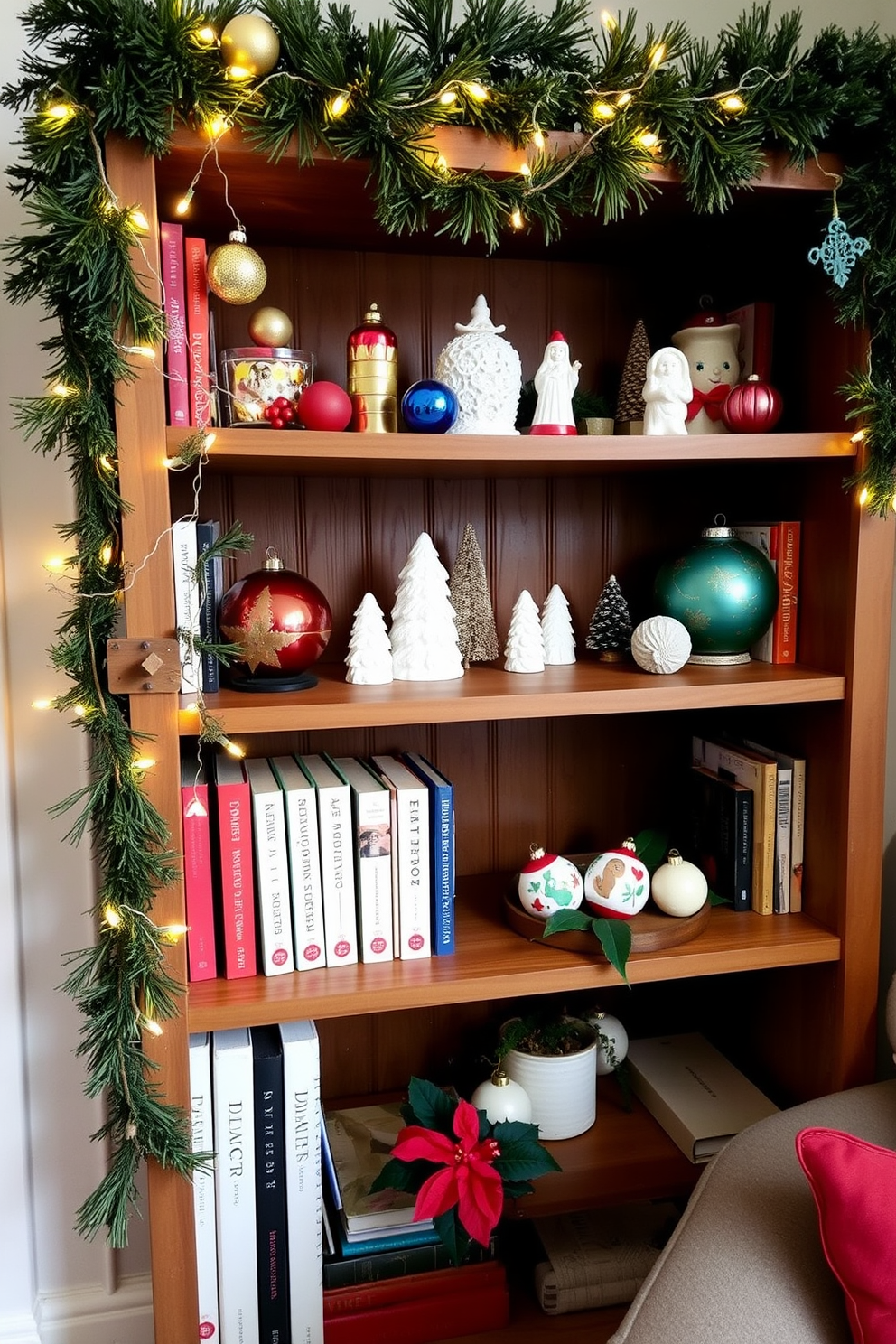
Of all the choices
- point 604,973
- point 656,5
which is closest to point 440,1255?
point 604,973

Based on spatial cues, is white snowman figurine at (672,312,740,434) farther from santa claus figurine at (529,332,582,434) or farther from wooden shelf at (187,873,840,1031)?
wooden shelf at (187,873,840,1031)

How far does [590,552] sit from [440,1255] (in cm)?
103

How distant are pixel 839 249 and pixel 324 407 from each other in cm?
64

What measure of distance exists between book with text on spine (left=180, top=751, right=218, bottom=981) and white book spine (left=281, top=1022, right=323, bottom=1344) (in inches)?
6.0

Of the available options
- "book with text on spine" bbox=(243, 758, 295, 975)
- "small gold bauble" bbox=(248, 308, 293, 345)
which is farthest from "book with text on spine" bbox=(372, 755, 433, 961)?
"small gold bauble" bbox=(248, 308, 293, 345)

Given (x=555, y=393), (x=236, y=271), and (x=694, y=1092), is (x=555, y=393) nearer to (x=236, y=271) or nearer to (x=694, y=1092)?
(x=236, y=271)

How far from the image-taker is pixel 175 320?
1.17m

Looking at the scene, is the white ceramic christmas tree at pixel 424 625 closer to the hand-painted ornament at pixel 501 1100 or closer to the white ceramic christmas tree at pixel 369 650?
the white ceramic christmas tree at pixel 369 650

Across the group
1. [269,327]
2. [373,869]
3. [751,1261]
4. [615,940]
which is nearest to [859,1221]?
[751,1261]

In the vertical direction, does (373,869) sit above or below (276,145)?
below

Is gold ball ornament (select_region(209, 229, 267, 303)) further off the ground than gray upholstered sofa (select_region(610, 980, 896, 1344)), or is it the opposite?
gold ball ornament (select_region(209, 229, 267, 303))

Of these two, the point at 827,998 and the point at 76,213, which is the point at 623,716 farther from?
the point at 76,213

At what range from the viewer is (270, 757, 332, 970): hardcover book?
4.28 ft

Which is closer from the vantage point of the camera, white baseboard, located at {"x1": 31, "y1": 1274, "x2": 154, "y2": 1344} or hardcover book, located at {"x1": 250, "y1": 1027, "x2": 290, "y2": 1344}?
hardcover book, located at {"x1": 250, "y1": 1027, "x2": 290, "y2": 1344}
